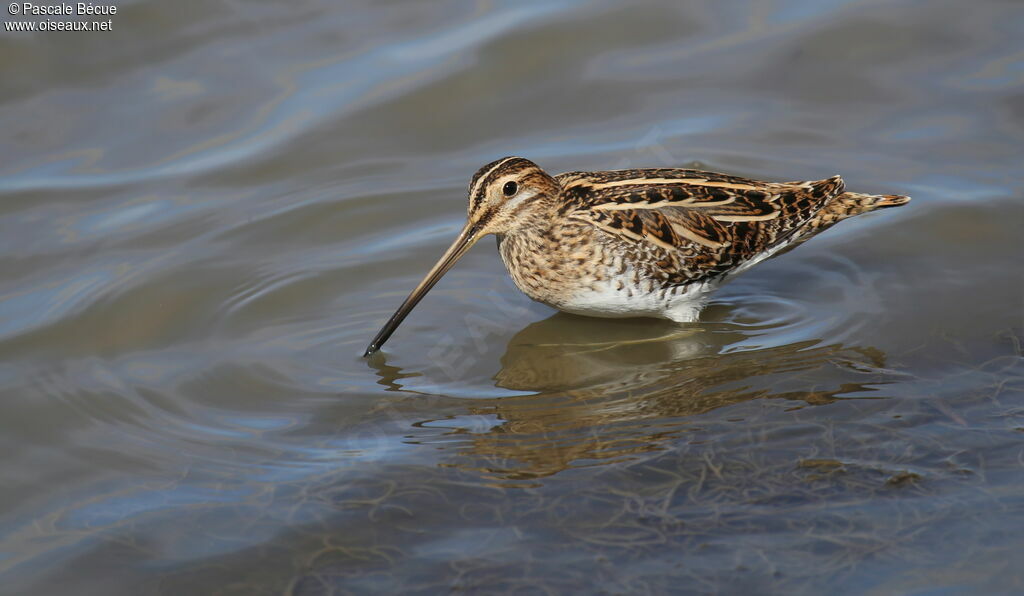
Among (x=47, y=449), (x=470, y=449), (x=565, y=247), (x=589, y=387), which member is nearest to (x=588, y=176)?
(x=565, y=247)

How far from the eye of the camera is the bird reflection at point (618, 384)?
5793mm

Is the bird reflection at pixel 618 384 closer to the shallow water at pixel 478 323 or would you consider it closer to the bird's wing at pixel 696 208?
the shallow water at pixel 478 323

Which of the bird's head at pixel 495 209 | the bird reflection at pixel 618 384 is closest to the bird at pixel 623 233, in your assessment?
the bird's head at pixel 495 209

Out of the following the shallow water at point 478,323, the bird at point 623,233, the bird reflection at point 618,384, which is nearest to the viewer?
the shallow water at point 478,323

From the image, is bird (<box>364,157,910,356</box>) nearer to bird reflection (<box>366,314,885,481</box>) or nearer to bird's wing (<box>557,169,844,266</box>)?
bird's wing (<box>557,169,844,266</box>)

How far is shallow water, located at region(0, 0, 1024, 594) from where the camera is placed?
510 centimetres

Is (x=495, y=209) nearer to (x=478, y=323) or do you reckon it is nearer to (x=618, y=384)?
(x=478, y=323)

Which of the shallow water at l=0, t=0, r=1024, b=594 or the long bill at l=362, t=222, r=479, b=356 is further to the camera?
the long bill at l=362, t=222, r=479, b=356

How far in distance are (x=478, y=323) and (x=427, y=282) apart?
0.56 meters

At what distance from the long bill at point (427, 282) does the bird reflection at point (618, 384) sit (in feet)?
0.61

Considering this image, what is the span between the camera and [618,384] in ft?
21.4

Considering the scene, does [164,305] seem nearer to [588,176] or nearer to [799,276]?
[588,176]

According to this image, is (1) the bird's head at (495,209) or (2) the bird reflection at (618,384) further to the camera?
(1) the bird's head at (495,209)

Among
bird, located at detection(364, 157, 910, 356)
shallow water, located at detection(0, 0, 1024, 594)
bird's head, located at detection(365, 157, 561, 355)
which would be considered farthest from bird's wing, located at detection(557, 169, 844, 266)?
shallow water, located at detection(0, 0, 1024, 594)
